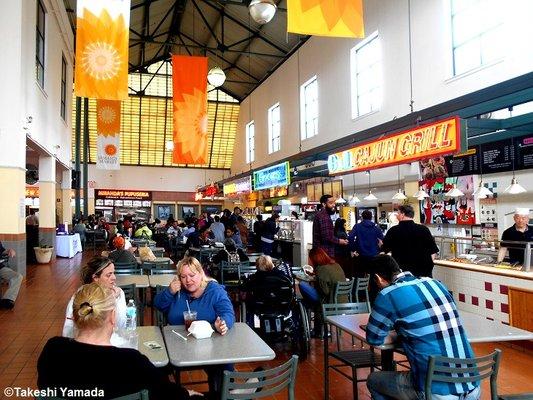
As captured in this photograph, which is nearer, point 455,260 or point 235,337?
point 235,337

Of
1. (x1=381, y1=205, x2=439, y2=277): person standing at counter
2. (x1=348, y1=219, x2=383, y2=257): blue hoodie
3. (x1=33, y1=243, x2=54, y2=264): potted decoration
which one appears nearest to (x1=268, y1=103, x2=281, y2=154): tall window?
(x1=33, y1=243, x2=54, y2=264): potted decoration

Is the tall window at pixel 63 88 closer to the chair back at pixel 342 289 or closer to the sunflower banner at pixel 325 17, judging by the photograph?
the sunflower banner at pixel 325 17

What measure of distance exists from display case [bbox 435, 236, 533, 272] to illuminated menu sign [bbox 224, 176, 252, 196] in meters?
8.61

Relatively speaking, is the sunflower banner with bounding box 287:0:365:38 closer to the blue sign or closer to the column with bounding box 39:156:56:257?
the blue sign

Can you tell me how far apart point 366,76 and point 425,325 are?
1059 centimetres

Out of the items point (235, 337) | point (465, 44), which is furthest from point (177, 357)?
point (465, 44)

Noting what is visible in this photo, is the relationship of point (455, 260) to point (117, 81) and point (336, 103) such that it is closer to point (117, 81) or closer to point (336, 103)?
point (117, 81)

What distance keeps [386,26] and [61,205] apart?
13147 mm

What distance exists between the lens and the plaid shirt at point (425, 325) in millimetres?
2436

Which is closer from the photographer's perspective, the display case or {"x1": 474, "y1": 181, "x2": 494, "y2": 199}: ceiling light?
the display case

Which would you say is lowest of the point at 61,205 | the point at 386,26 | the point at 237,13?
the point at 61,205

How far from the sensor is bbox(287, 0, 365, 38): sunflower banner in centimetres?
537

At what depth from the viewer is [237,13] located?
52.0 ft

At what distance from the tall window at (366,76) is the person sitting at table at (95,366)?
10.3 metres
